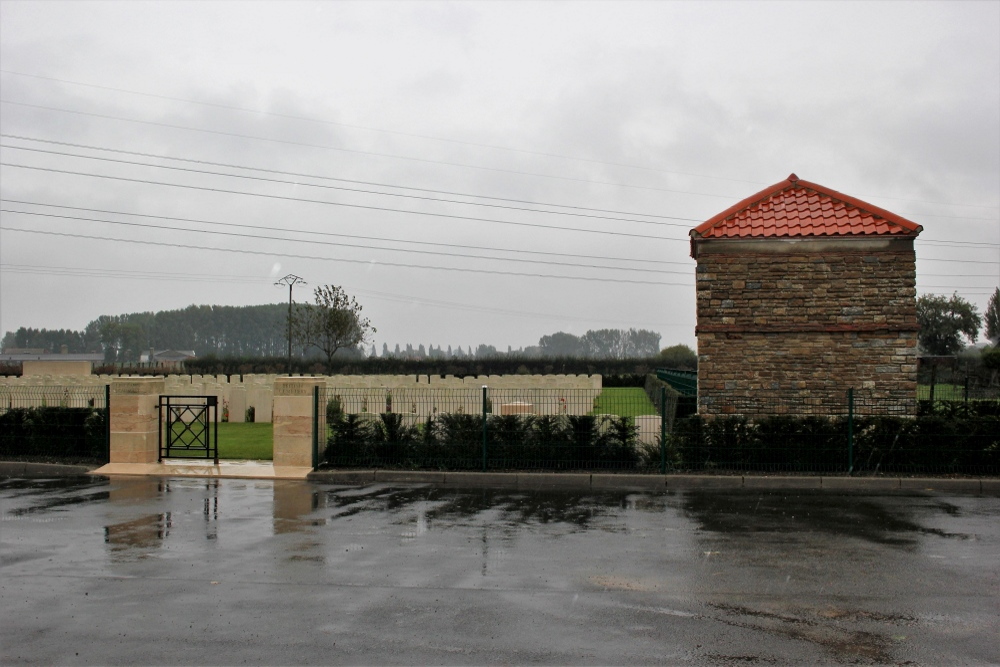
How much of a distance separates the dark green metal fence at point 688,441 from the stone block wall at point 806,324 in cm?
33

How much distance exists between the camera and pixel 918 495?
1337cm

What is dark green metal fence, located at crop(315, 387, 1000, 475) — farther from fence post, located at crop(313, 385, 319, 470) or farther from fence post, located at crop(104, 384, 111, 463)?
fence post, located at crop(104, 384, 111, 463)

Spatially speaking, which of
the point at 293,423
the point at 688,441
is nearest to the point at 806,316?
the point at 688,441

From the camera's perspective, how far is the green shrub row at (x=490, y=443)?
605 inches

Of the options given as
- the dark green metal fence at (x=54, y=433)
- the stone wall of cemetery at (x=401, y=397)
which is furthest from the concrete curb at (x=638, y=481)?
the dark green metal fence at (x=54, y=433)

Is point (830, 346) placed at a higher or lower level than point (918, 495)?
higher

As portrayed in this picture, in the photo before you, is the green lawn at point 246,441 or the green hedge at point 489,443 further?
the green lawn at point 246,441

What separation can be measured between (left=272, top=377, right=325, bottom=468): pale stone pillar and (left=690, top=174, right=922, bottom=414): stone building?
6.88m

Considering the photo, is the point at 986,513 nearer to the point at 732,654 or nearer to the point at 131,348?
the point at 732,654

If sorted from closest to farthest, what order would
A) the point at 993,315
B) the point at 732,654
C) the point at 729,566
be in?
the point at 732,654 < the point at 729,566 < the point at 993,315

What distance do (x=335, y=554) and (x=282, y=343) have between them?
150 metres

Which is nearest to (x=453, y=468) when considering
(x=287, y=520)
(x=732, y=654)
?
(x=287, y=520)

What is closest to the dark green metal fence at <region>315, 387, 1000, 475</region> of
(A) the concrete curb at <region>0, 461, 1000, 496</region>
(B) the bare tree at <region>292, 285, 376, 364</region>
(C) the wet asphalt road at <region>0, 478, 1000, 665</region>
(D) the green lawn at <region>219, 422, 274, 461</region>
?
(A) the concrete curb at <region>0, 461, 1000, 496</region>

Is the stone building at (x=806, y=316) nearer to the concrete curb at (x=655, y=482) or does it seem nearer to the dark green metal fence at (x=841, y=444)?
the dark green metal fence at (x=841, y=444)
